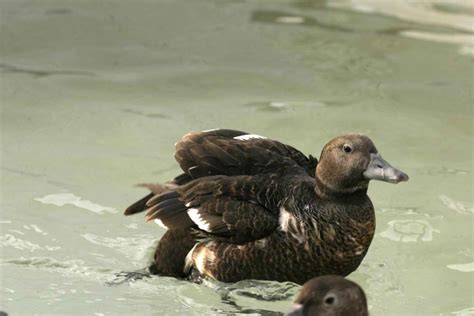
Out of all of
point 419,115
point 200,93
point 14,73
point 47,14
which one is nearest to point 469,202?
point 419,115

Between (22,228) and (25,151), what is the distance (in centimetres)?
125

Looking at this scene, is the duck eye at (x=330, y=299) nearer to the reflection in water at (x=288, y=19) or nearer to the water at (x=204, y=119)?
the water at (x=204, y=119)

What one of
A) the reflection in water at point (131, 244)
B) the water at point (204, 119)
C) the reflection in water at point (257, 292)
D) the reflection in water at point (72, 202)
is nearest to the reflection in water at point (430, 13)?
the water at point (204, 119)

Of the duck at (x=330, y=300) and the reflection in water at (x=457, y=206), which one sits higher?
the duck at (x=330, y=300)

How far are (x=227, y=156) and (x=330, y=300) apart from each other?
189cm

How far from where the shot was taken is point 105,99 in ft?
30.5

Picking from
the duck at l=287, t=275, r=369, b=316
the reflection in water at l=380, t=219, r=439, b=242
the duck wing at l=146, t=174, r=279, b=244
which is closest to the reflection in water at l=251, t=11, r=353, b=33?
the reflection in water at l=380, t=219, r=439, b=242

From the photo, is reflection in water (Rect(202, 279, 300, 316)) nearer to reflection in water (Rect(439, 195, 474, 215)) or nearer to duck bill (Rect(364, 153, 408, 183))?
duck bill (Rect(364, 153, 408, 183))

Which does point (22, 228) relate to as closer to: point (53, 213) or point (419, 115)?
point (53, 213)

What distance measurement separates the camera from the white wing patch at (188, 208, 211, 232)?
21.0 feet

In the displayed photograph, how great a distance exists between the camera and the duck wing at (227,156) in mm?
6648

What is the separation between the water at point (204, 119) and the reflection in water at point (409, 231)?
13mm

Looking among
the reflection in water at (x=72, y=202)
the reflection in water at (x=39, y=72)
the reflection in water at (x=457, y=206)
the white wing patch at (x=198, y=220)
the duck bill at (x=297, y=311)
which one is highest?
the duck bill at (x=297, y=311)

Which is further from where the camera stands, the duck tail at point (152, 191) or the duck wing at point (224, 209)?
the duck tail at point (152, 191)
